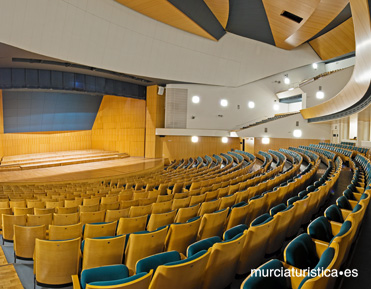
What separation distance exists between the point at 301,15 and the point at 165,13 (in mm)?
5776

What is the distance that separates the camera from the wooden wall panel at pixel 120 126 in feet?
53.6

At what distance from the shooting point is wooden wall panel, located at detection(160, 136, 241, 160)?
51.6 feet

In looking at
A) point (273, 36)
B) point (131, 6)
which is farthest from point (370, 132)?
point (131, 6)

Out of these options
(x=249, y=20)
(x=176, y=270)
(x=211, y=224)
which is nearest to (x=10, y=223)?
(x=211, y=224)

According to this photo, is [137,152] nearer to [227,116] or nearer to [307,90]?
[227,116]

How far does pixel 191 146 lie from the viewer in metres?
16.0

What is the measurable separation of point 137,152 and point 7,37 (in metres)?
9.67

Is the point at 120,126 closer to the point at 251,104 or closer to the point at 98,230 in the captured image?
the point at 251,104

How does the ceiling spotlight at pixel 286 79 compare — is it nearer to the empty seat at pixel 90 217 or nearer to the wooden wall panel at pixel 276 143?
the wooden wall panel at pixel 276 143

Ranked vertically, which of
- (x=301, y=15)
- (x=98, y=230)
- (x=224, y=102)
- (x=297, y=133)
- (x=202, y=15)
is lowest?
(x=98, y=230)

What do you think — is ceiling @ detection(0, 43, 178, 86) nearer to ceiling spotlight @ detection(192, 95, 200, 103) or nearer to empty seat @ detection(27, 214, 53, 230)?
ceiling spotlight @ detection(192, 95, 200, 103)

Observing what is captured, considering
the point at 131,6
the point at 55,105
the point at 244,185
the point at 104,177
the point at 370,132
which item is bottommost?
the point at 104,177

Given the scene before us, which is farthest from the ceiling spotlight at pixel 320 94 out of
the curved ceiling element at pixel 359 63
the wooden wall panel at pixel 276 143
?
the curved ceiling element at pixel 359 63

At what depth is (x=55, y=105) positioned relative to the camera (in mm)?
15297
